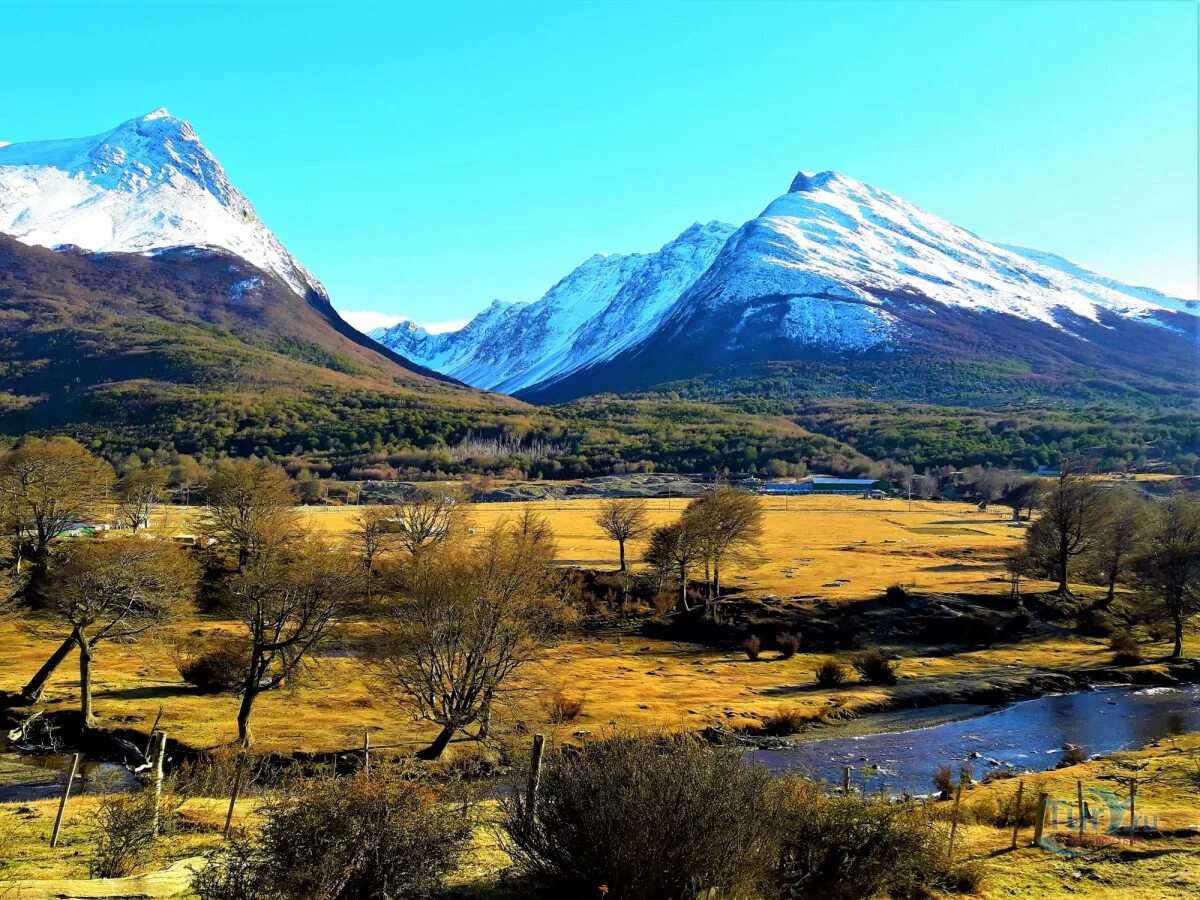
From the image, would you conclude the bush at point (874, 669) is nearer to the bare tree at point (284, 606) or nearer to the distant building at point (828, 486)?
the bare tree at point (284, 606)

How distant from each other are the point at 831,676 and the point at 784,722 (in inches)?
413

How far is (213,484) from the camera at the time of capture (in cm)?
7556

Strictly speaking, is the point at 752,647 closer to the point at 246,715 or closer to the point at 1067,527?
the point at 1067,527

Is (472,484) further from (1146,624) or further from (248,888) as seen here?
(248,888)

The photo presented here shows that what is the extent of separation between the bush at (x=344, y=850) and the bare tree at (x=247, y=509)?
52598mm

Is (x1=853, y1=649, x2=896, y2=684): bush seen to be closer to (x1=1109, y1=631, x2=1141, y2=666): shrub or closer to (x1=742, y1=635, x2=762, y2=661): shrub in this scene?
(x1=742, y1=635, x2=762, y2=661): shrub

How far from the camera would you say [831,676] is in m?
47.7

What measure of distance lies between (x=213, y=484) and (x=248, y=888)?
72932mm

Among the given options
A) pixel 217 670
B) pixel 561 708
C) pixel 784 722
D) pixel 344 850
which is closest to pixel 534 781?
pixel 344 850

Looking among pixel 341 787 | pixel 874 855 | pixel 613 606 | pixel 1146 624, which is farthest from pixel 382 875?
pixel 1146 624

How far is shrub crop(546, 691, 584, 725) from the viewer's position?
37250 millimetres

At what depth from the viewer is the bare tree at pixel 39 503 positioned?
57.0 metres

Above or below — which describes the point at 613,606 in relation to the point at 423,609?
below

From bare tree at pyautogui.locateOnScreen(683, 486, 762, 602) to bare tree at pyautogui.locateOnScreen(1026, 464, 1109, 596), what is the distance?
24.8 meters
